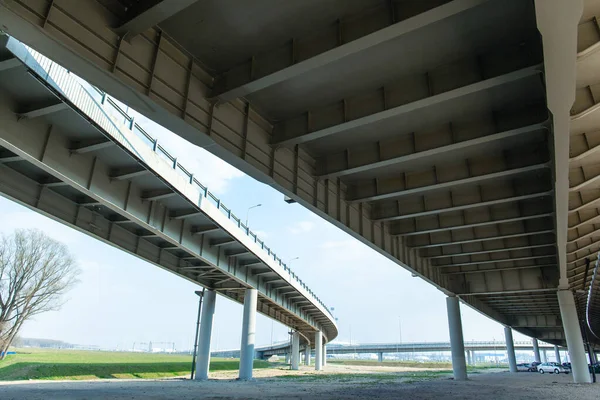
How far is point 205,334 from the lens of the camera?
33562mm

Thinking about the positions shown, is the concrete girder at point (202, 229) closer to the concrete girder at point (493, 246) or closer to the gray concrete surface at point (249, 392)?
the gray concrete surface at point (249, 392)

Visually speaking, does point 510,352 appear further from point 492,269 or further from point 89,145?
point 89,145

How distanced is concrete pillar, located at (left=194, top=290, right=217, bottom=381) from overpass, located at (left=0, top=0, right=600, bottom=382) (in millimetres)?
20167

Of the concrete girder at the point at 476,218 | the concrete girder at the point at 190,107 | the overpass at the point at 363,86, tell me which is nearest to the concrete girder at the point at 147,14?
the overpass at the point at 363,86

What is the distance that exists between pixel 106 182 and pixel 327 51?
12955mm

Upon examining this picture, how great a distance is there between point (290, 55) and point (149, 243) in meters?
20.2

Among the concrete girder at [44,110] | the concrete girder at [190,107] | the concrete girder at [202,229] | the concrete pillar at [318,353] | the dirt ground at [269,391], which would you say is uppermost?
the concrete girder at [44,110]

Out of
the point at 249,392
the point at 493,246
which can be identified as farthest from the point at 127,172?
the point at 493,246

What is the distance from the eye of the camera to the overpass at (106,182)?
12891mm

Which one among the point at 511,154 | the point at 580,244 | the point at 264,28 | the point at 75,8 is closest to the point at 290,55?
the point at 264,28

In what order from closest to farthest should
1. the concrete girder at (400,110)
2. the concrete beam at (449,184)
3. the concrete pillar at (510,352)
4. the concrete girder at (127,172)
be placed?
1. the concrete girder at (400,110)
2. the concrete beam at (449,184)
3. the concrete girder at (127,172)
4. the concrete pillar at (510,352)

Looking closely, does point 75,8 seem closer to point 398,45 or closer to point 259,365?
point 398,45

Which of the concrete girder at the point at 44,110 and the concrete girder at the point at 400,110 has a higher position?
the concrete girder at the point at 44,110

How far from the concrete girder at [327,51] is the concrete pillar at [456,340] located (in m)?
29.2
